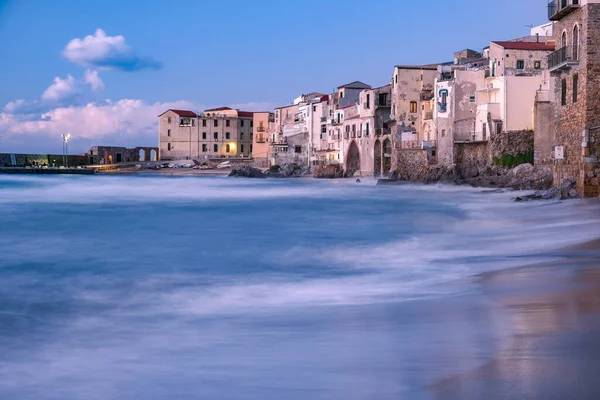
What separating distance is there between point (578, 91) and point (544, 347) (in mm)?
18298

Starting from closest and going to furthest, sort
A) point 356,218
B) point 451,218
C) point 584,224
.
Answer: point 584,224
point 451,218
point 356,218

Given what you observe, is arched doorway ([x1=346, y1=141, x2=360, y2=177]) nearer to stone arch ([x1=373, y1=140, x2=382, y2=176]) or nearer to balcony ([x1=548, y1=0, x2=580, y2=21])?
stone arch ([x1=373, y1=140, x2=382, y2=176])

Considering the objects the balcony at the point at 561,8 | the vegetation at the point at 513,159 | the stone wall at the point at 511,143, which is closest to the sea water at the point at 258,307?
the balcony at the point at 561,8

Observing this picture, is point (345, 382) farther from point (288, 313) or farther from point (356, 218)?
point (356, 218)

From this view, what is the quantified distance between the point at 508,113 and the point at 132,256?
33.0 m

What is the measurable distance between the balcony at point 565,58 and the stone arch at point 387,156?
112 ft

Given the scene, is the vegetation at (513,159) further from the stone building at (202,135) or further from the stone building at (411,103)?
the stone building at (202,135)

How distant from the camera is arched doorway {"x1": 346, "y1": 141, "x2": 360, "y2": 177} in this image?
2579 inches

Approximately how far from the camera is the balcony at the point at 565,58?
2162 centimetres

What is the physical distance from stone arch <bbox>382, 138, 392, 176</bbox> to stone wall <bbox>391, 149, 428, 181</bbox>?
20.9ft

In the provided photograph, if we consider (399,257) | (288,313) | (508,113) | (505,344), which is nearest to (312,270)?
(399,257)

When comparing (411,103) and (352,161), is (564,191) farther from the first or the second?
(352,161)

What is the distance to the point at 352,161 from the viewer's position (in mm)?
66438

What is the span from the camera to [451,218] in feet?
70.7
